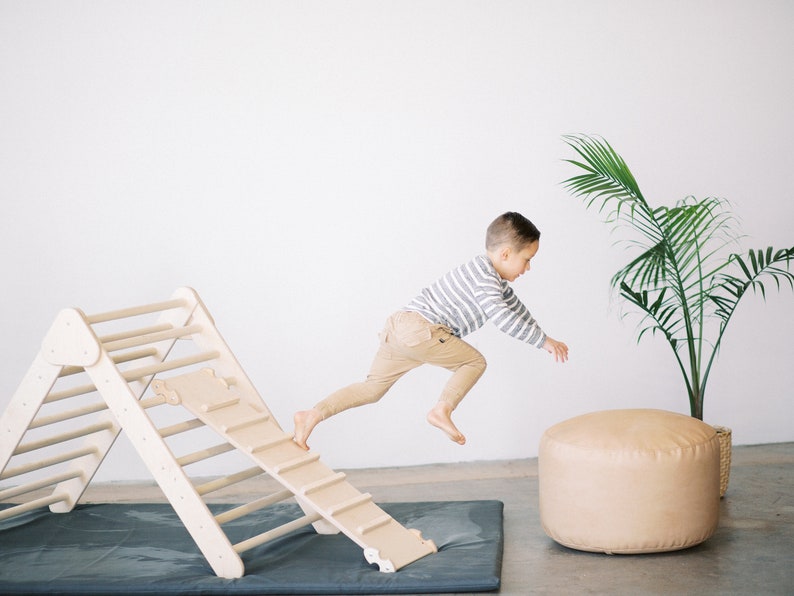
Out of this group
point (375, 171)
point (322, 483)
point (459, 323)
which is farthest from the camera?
point (375, 171)

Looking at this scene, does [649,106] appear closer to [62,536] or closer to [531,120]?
[531,120]

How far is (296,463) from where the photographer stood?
12.1 feet

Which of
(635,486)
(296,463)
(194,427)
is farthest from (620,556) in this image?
(194,427)

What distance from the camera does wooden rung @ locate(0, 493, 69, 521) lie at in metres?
4.22

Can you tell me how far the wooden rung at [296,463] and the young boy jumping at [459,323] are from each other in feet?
0.62

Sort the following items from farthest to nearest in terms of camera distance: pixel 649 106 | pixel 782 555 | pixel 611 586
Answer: pixel 649 106 → pixel 782 555 → pixel 611 586

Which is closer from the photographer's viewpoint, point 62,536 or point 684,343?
point 62,536

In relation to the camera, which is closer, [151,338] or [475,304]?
[151,338]

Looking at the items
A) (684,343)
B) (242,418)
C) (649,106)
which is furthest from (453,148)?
(242,418)

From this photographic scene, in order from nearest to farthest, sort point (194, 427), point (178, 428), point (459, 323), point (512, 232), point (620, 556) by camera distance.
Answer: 1. point (620, 556)
2. point (178, 428)
3. point (194, 427)
4. point (512, 232)
5. point (459, 323)

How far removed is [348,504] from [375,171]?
2224 millimetres

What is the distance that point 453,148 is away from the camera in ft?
16.8

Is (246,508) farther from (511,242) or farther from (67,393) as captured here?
(511,242)

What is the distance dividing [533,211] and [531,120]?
1.71 ft
